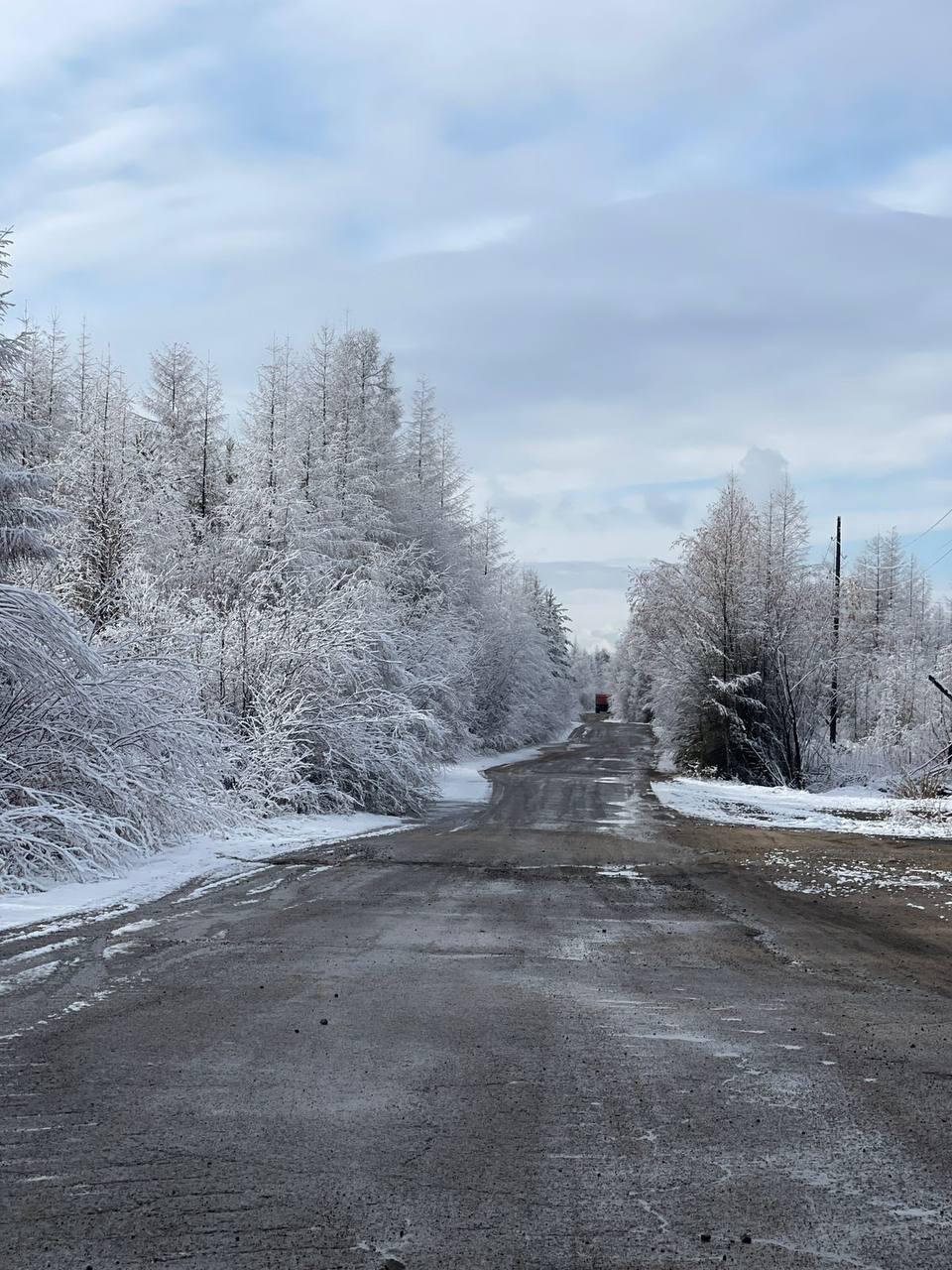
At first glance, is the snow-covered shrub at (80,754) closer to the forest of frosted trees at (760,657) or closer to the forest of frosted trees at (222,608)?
the forest of frosted trees at (222,608)

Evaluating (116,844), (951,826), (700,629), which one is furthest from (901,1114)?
(700,629)

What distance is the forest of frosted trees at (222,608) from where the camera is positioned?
11312 mm

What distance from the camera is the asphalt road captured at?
3051 millimetres

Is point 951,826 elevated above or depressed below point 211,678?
below

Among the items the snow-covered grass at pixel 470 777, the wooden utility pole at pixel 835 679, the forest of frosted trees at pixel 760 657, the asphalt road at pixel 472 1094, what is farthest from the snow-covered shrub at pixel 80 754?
the wooden utility pole at pixel 835 679

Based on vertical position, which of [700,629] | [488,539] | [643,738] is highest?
[488,539]

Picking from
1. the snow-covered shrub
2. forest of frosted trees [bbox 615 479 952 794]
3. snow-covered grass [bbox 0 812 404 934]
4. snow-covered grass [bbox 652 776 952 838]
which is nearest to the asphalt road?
snow-covered grass [bbox 0 812 404 934]

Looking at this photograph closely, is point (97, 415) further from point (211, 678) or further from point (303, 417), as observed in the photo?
point (211, 678)

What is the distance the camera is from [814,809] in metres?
21.4

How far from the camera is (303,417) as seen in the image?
3775 cm

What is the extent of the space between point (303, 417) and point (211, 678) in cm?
2197

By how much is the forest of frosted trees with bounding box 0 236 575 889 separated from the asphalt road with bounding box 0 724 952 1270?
13.2 feet

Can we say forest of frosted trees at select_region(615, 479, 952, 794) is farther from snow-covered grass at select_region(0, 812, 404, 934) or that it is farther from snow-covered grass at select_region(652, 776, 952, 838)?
snow-covered grass at select_region(0, 812, 404, 934)

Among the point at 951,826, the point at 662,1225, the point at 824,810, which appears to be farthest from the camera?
the point at 824,810
